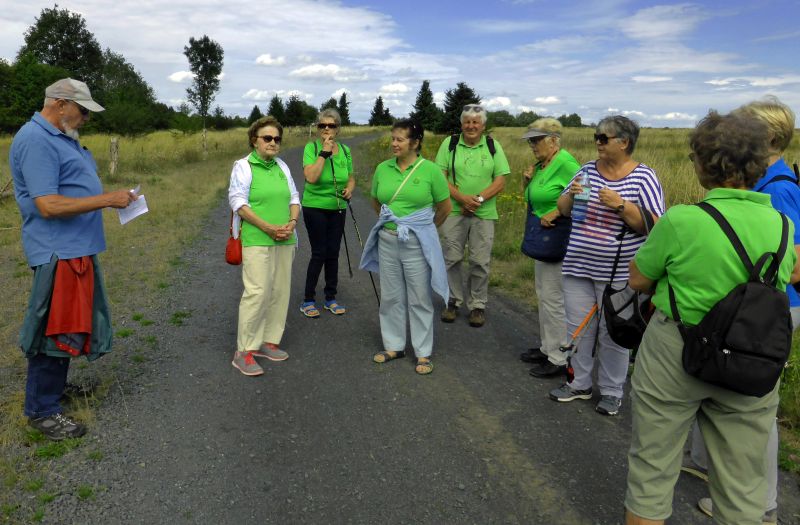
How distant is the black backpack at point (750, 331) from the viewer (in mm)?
1950

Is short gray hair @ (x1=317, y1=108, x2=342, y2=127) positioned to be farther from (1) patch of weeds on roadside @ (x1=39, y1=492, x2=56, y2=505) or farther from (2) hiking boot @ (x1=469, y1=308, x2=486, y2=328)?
(1) patch of weeds on roadside @ (x1=39, y1=492, x2=56, y2=505)

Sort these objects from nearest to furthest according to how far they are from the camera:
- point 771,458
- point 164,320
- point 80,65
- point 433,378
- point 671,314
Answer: point 671,314, point 771,458, point 433,378, point 164,320, point 80,65

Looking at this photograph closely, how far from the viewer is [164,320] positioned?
5461 millimetres

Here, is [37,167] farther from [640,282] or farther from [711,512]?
[711,512]

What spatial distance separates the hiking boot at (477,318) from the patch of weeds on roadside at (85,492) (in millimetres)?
3566

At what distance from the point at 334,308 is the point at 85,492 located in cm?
322

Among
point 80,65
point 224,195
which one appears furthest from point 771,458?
point 80,65

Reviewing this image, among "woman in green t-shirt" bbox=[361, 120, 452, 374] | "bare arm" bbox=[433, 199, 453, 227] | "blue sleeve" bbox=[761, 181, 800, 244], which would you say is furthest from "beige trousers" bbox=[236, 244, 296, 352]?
"blue sleeve" bbox=[761, 181, 800, 244]

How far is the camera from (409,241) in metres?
4.41

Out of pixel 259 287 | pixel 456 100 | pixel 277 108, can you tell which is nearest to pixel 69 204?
pixel 259 287

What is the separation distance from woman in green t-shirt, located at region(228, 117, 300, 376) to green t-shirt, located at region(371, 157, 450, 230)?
2.60ft

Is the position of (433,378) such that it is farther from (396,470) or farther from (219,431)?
(219,431)

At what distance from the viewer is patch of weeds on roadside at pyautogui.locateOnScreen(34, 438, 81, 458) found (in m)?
3.10

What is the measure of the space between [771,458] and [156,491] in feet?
9.83
